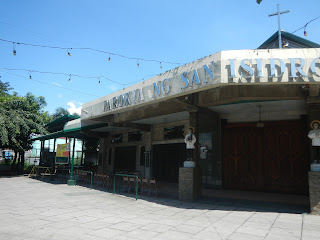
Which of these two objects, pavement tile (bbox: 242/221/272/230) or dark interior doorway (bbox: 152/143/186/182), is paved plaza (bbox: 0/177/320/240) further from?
dark interior doorway (bbox: 152/143/186/182)

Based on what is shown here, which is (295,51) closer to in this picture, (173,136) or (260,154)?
(260,154)

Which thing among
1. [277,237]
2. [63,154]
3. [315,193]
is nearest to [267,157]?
[315,193]

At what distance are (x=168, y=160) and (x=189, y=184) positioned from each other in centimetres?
631

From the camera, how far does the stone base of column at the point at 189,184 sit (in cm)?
903

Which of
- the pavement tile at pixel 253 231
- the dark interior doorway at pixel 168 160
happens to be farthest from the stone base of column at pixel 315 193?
the dark interior doorway at pixel 168 160

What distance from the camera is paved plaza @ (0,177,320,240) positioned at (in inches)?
199

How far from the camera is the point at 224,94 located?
8.98m

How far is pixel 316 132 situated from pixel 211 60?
4.03 meters

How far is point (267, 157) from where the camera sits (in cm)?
1161

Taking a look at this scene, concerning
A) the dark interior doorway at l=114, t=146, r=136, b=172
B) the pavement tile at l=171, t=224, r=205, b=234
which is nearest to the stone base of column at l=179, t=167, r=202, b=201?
the pavement tile at l=171, t=224, r=205, b=234

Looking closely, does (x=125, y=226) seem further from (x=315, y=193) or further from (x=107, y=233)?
(x=315, y=193)

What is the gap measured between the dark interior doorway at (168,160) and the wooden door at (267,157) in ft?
9.97

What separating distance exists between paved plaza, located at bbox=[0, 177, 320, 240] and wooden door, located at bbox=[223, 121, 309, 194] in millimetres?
3482

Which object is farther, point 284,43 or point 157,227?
point 284,43
